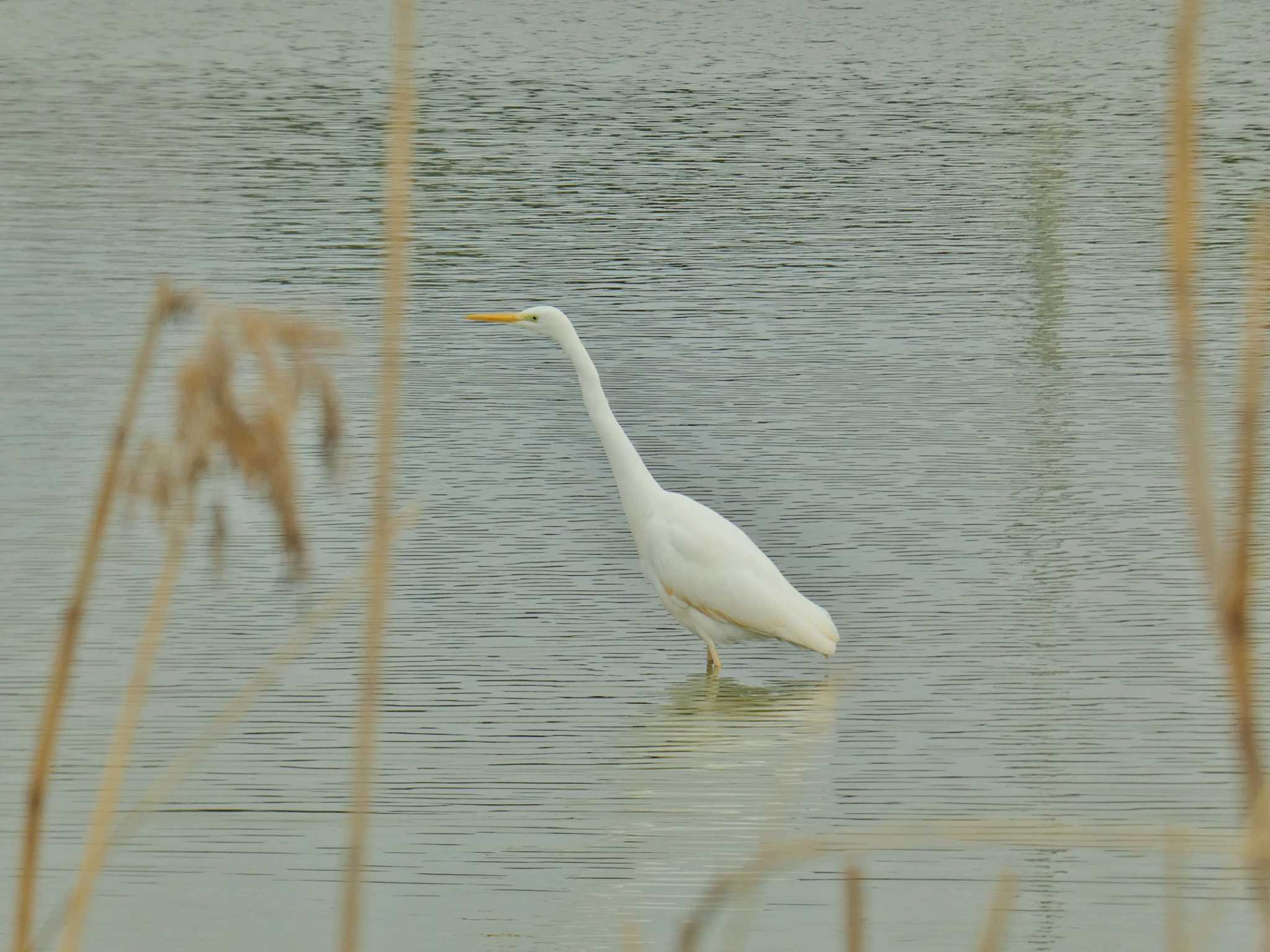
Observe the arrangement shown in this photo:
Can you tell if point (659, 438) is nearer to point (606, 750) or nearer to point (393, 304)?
point (606, 750)

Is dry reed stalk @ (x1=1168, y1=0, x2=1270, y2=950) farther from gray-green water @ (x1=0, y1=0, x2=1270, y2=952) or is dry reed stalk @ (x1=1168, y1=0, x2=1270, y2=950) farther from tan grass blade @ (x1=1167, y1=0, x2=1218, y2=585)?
gray-green water @ (x1=0, y1=0, x2=1270, y2=952)

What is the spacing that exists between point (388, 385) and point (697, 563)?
145 inches

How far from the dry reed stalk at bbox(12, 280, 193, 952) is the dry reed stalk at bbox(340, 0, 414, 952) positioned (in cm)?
14

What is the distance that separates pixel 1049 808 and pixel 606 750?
92 centimetres

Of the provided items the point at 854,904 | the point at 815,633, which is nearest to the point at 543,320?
the point at 815,633

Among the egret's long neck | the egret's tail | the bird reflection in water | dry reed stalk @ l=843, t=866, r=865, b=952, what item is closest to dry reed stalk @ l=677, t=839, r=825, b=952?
dry reed stalk @ l=843, t=866, r=865, b=952

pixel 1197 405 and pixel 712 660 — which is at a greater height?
pixel 1197 405

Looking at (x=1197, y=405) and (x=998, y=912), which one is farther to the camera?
(x=998, y=912)

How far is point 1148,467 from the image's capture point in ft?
21.3

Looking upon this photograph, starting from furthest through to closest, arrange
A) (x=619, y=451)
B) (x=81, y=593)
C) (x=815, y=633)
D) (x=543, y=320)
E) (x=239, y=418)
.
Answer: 1. (x=543, y=320)
2. (x=619, y=451)
3. (x=815, y=633)
4. (x=81, y=593)
5. (x=239, y=418)

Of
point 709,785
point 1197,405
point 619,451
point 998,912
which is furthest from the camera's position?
point 619,451

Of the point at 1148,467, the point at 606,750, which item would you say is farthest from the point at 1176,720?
the point at 1148,467

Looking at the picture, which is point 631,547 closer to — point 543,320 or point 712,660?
point 543,320

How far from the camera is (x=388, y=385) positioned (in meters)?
1.24
